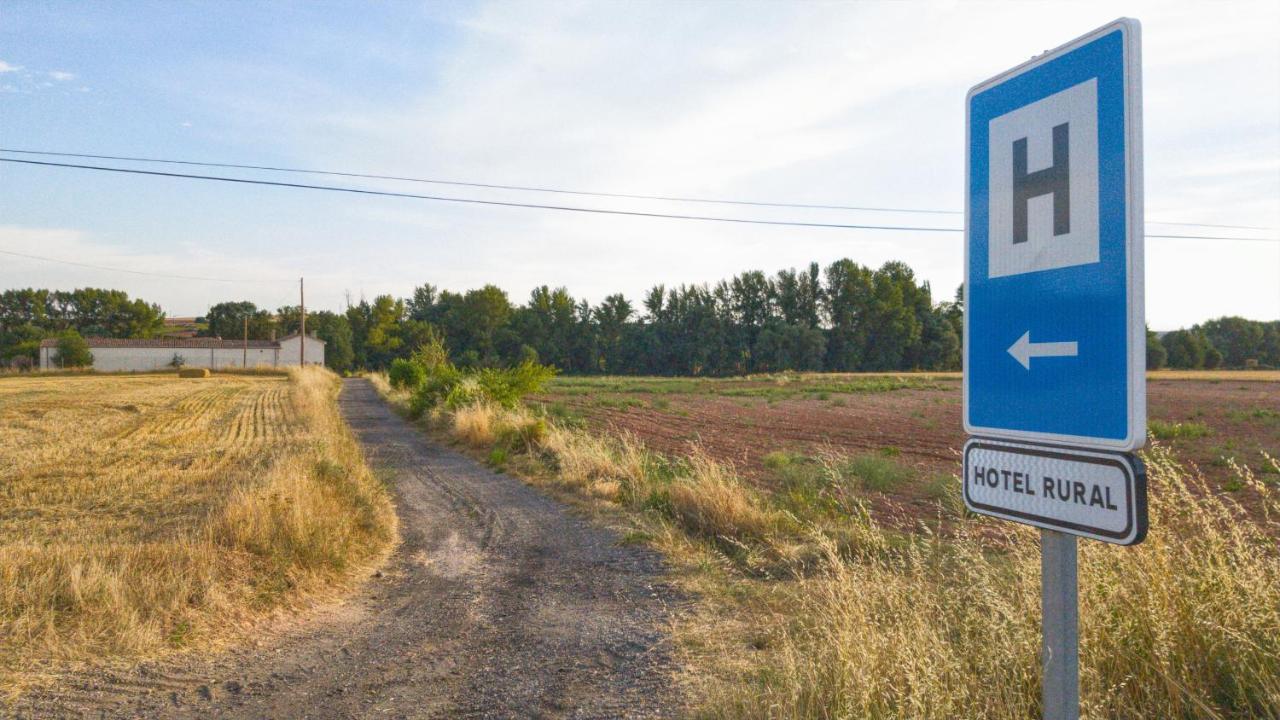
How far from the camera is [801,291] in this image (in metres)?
98.4

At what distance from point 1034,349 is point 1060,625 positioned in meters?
0.62

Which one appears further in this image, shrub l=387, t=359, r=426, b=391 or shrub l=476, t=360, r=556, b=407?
shrub l=387, t=359, r=426, b=391

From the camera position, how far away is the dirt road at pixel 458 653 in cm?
414

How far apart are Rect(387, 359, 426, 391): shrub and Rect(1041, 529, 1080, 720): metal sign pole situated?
3799 cm

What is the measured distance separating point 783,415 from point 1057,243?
105 ft

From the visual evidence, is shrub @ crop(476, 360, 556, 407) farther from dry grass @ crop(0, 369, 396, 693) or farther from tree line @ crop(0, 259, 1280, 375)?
tree line @ crop(0, 259, 1280, 375)

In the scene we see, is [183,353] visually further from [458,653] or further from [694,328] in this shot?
[458,653]

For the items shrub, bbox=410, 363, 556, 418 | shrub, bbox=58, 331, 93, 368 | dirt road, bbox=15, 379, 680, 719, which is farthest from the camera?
shrub, bbox=58, 331, 93, 368


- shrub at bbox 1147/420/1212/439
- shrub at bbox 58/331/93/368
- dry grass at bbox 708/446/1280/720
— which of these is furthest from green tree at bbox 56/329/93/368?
dry grass at bbox 708/446/1280/720

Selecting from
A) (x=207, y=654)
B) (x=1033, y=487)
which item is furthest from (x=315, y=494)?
(x=1033, y=487)

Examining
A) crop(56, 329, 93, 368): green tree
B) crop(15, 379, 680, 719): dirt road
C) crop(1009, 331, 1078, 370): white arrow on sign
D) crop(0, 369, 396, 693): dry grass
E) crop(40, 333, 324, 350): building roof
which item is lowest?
crop(15, 379, 680, 719): dirt road

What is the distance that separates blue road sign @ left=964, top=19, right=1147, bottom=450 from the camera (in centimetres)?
152

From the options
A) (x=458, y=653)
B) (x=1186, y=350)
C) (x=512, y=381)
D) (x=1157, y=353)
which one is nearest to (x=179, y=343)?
(x=512, y=381)

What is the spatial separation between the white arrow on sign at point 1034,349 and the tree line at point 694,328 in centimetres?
8959
